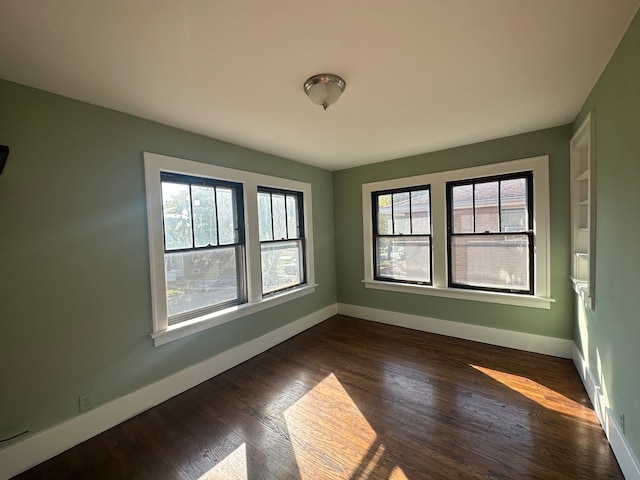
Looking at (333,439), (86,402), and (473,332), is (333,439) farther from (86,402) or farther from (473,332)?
(473,332)

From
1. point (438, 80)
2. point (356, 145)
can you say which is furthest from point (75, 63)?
point (356, 145)

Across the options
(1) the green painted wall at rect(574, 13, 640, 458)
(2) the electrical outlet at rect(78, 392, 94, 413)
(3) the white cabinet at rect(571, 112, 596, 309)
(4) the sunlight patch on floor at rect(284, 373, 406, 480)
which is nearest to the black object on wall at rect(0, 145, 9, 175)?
(2) the electrical outlet at rect(78, 392, 94, 413)

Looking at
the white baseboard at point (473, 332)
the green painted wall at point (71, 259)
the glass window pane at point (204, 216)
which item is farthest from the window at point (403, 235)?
the green painted wall at point (71, 259)

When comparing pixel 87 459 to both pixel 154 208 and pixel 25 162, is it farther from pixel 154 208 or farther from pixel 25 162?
pixel 25 162

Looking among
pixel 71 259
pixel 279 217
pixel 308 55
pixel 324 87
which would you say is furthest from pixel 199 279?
pixel 308 55

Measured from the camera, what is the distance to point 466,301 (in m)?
3.50

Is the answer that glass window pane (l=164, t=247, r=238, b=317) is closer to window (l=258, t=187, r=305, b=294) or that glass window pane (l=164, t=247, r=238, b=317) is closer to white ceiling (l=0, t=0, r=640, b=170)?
window (l=258, t=187, r=305, b=294)

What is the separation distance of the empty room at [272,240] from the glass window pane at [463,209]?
3cm

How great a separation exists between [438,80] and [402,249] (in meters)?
2.56

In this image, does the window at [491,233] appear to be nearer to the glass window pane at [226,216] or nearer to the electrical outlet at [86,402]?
the glass window pane at [226,216]

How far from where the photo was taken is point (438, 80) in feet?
6.11

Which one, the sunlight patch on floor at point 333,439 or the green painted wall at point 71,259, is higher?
the green painted wall at point 71,259

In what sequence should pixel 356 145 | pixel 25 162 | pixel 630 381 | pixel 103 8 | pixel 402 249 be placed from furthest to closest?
pixel 402 249
pixel 356 145
pixel 25 162
pixel 630 381
pixel 103 8

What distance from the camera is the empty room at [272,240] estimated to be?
56.9 inches
